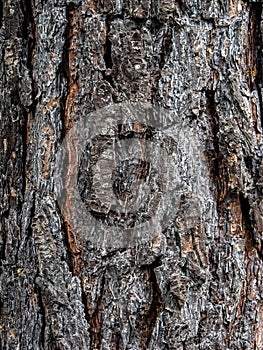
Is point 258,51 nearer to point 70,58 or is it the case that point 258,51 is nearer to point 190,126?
point 190,126

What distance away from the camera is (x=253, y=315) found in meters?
1.17

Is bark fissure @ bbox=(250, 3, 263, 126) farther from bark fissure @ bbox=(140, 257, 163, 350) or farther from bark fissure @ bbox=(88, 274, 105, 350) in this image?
bark fissure @ bbox=(88, 274, 105, 350)

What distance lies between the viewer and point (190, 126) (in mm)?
1107

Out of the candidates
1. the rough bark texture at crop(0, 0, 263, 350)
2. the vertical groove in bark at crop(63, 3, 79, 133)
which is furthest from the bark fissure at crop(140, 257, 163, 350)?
the vertical groove in bark at crop(63, 3, 79, 133)

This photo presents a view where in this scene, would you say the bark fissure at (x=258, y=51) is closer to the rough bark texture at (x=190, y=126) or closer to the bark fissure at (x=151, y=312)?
the rough bark texture at (x=190, y=126)

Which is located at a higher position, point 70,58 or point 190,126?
point 70,58

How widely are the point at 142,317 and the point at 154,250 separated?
0.45 feet

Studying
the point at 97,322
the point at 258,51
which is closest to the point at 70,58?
the point at 258,51

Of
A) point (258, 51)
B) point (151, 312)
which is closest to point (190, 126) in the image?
point (258, 51)

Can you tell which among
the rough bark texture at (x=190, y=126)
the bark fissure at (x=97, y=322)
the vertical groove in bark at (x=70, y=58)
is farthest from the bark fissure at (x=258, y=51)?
the bark fissure at (x=97, y=322)

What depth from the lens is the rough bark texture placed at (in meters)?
1.09

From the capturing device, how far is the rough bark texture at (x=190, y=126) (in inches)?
42.8

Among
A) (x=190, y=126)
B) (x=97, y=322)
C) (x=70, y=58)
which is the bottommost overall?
(x=97, y=322)

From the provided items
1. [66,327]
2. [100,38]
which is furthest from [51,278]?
[100,38]
